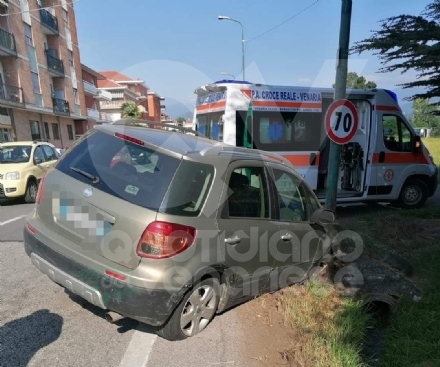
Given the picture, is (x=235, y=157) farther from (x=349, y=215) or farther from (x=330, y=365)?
(x=349, y=215)

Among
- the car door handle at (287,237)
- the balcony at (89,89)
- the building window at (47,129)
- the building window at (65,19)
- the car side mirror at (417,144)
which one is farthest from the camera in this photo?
the balcony at (89,89)

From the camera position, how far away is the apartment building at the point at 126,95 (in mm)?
59156

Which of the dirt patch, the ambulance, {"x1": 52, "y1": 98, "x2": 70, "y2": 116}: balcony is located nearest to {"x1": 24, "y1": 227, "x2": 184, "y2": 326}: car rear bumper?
the dirt patch

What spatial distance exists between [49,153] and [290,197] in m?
8.72

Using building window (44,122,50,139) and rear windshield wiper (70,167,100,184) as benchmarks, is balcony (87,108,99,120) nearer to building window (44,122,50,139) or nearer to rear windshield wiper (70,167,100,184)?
building window (44,122,50,139)

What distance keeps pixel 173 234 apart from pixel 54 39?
3357 cm

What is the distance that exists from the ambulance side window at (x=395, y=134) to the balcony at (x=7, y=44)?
23.1m

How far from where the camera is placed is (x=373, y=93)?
7312 mm

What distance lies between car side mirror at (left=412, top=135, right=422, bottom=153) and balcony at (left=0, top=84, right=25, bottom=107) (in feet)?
72.9

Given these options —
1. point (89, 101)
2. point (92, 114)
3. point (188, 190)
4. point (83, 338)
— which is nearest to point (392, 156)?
point (188, 190)

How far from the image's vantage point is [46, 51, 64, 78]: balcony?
27.6 metres

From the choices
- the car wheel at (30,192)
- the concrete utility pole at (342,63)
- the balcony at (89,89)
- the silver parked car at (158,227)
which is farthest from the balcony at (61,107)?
the silver parked car at (158,227)

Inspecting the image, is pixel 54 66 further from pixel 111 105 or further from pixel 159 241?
pixel 111 105

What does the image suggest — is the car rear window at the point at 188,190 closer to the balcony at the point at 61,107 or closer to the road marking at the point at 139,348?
the road marking at the point at 139,348
